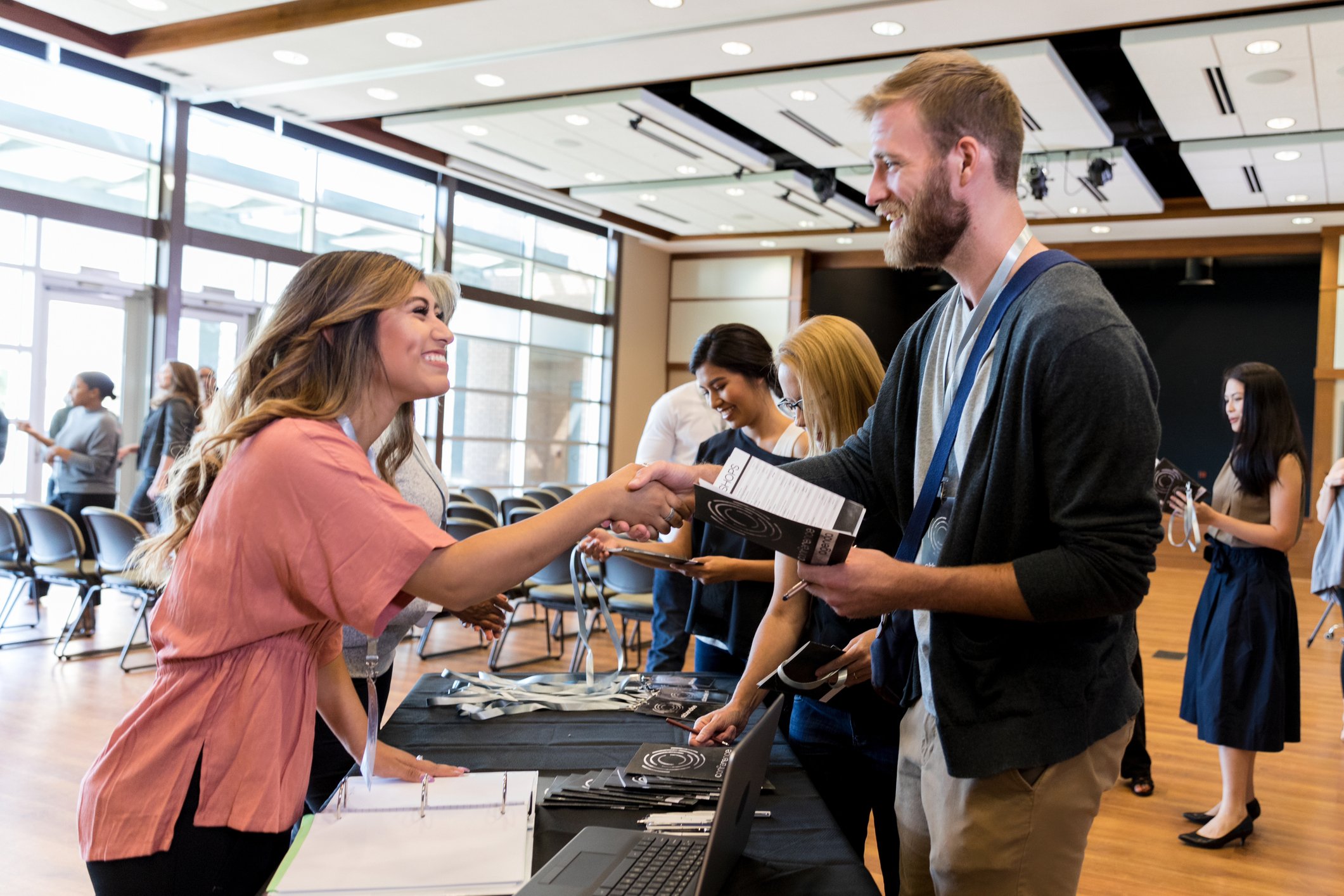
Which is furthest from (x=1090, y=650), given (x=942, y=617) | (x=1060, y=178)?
(x=1060, y=178)

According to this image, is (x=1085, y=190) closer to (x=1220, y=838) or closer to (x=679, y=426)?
(x=679, y=426)

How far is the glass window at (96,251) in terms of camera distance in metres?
7.43

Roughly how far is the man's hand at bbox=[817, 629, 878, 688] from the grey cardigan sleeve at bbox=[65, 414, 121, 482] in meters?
6.30

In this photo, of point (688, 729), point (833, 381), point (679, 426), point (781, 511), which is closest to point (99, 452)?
point (679, 426)

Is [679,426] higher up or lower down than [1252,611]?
higher up

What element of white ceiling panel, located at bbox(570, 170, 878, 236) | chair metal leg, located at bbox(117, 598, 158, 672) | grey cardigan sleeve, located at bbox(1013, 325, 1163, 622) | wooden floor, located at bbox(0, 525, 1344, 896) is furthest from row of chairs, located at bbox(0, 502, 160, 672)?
white ceiling panel, located at bbox(570, 170, 878, 236)

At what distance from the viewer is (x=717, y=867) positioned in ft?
3.61

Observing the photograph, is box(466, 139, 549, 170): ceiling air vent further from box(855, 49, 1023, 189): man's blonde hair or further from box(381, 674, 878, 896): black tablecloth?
box(855, 49, 1023, 189): man's blonde hair

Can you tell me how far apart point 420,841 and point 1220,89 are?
7603mm

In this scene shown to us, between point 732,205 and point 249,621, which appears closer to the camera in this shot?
point 249,621

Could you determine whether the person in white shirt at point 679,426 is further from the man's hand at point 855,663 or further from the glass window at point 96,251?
the glass window at point 96,251

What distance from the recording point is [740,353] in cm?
285

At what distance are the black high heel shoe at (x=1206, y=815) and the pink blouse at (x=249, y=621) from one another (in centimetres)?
352

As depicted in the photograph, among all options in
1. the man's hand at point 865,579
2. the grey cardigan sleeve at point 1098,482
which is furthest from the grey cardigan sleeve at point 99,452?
the grey cardigan sleeve at point 1098,482
